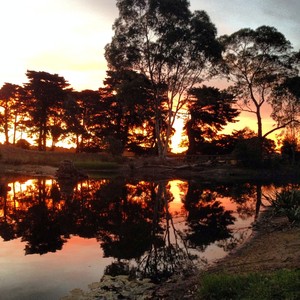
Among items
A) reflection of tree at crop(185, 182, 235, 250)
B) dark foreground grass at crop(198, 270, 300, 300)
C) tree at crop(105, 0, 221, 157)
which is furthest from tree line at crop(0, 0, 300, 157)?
dark foreground grass at crop(198, 270, 300, 300)

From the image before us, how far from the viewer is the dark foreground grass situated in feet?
18.9

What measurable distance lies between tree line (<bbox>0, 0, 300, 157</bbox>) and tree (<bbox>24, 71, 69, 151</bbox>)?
172 millimetres

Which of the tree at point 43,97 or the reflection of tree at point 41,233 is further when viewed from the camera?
the tree at point 43,97

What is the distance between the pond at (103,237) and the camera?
846 cm

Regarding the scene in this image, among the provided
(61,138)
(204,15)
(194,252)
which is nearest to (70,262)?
(194,252)

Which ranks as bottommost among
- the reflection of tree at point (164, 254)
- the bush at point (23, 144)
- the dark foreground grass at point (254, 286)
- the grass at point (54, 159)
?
the reflection of tree at point (164, 254)

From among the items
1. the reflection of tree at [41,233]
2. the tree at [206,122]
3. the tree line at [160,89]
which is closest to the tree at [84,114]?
the tree line at [160,89]

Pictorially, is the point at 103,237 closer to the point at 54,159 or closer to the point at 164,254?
the point at 164,254

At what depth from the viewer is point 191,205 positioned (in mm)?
20500

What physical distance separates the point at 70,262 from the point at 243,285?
4.99 metres

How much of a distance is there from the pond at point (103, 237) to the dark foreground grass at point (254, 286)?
6.60ft

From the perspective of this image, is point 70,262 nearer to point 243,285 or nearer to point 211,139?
point 243,285

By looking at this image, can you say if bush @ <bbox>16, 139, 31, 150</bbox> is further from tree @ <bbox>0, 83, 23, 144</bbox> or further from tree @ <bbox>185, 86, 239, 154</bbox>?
tree @ <bbox>185, 86, 239, 154</bbox>

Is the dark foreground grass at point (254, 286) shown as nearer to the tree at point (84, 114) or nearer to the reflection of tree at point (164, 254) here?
the reflection of tree at point (164, 254)
